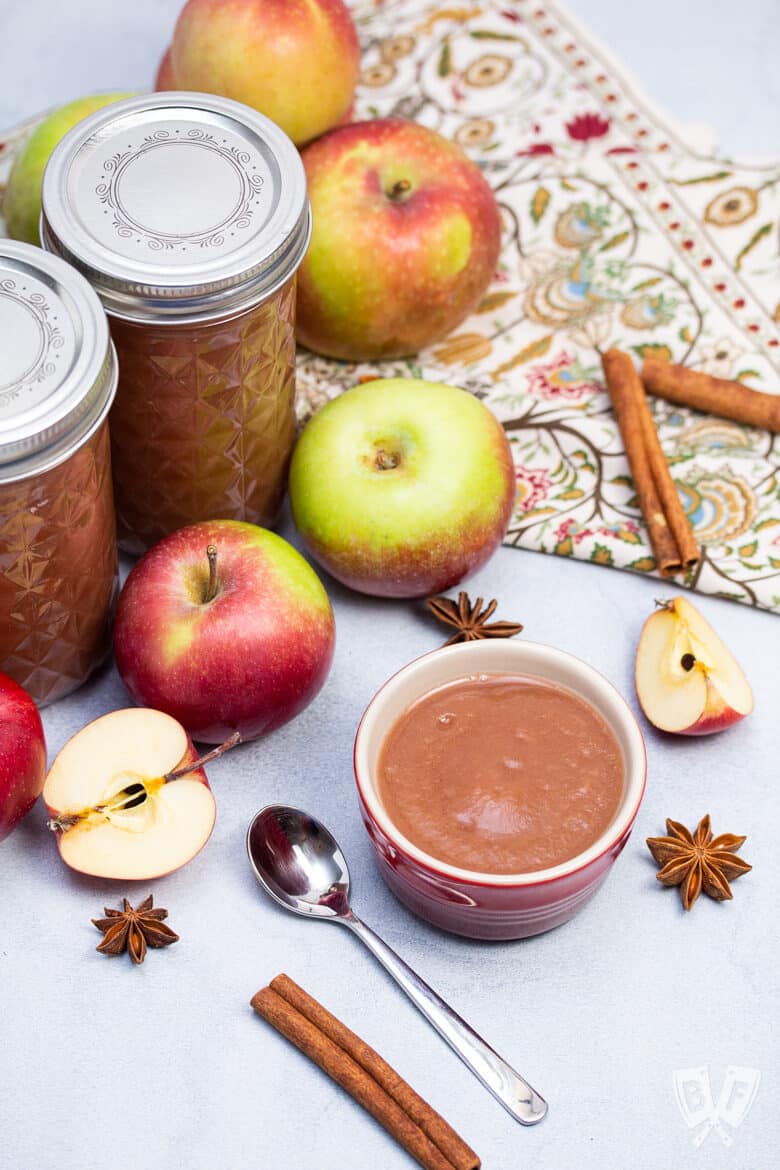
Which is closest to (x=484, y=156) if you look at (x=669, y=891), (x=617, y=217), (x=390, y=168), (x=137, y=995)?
(x=617, y=217)

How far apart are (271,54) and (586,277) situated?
44 cm

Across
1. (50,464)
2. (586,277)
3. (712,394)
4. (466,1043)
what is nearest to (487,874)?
(466,1043)

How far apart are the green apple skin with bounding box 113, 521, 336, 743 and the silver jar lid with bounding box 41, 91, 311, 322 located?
0.67 ft

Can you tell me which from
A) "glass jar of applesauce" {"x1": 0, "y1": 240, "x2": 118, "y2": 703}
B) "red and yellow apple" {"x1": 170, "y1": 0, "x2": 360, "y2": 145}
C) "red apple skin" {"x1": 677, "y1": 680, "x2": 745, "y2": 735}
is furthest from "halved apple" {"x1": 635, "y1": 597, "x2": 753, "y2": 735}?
"red and yellow apple" {"x1": 170, "y1": 0, "x2": 360, "y2": 145}

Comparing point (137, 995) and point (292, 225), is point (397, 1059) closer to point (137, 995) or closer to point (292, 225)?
point (137, 995)

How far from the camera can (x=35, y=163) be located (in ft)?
4.39

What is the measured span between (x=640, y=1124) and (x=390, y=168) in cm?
92

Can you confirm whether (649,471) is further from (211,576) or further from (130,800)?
(130,800)

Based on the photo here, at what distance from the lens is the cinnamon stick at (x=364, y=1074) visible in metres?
0.89

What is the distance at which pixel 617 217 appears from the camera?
1516 mm

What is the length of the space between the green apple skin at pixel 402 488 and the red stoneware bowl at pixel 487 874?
6.6 inches

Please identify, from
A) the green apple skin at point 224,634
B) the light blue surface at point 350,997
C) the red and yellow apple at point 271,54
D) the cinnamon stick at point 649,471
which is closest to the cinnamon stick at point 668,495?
the cinnamon stick at point 649,471

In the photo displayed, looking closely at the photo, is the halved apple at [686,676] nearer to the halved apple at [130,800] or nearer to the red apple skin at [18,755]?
the halved apple at [130,800]

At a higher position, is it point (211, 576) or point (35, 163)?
point (35, 163)
